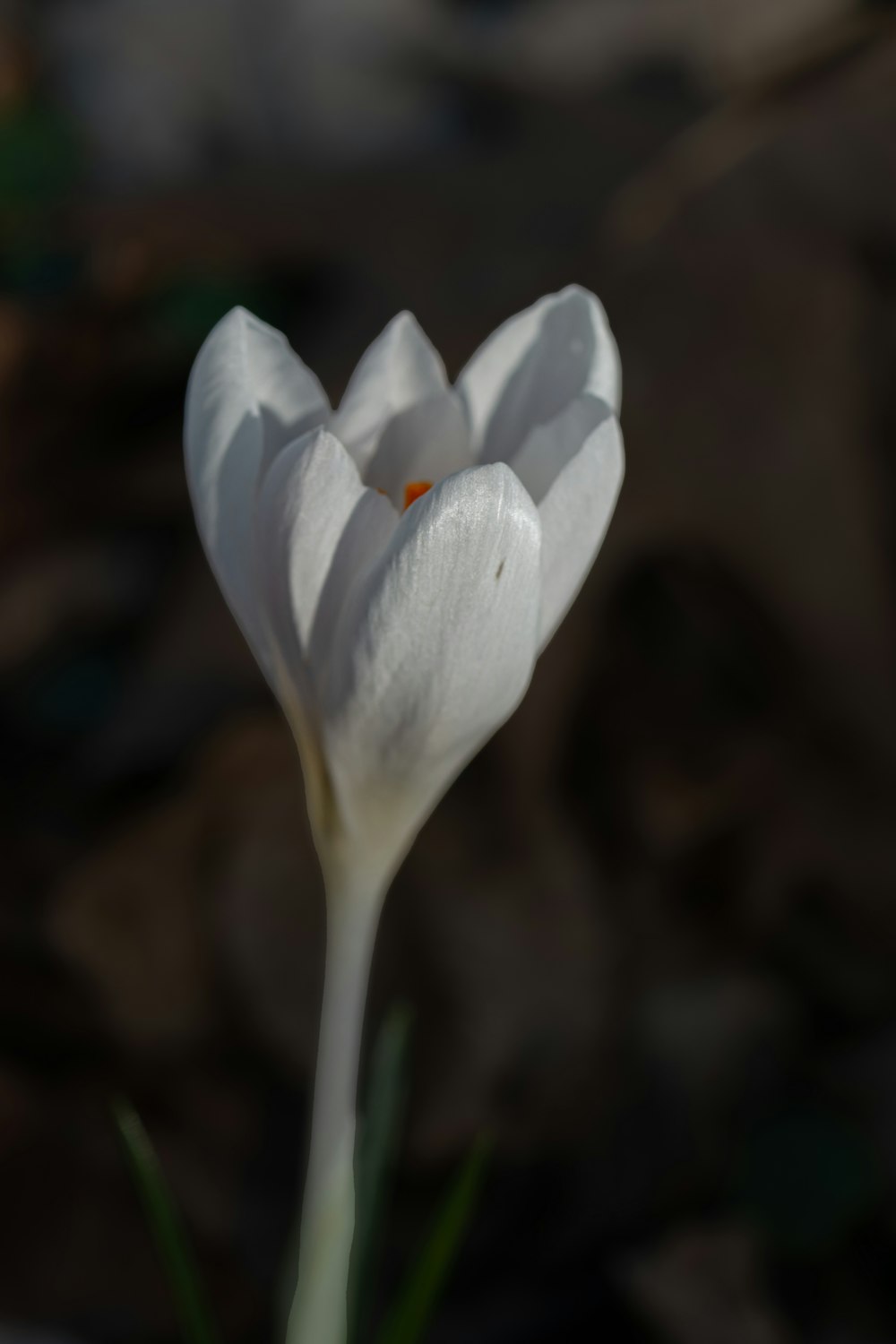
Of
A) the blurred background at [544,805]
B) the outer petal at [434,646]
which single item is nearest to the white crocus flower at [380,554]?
the outer petal at [434,646]

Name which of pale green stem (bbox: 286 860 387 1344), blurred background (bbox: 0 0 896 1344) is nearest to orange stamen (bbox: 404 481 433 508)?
pale green stem (bbox: 286 860 387 1344)

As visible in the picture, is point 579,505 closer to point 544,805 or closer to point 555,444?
point 555,444

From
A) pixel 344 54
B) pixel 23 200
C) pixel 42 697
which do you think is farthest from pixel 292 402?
pixel 344 54

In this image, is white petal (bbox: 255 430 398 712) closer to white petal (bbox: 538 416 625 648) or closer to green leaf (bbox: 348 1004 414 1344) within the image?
white petal (bbox: 538 416 625 648)

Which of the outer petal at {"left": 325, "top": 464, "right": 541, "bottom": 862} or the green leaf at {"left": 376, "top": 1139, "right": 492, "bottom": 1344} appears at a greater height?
the outer petal at {"left": 325, "top": 464, "right": 541, "bottom": 862}

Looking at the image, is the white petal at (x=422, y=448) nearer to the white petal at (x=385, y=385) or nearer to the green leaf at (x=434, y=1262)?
the white petal at (x=385, y=385)

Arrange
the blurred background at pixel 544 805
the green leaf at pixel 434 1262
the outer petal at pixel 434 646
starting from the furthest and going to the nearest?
the blurred background at pixel 544 805
the green leaf at pixel 434 1262
the outer petal at pixel 434 646

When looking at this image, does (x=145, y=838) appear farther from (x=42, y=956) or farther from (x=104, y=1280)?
(x=104, y=1280)
